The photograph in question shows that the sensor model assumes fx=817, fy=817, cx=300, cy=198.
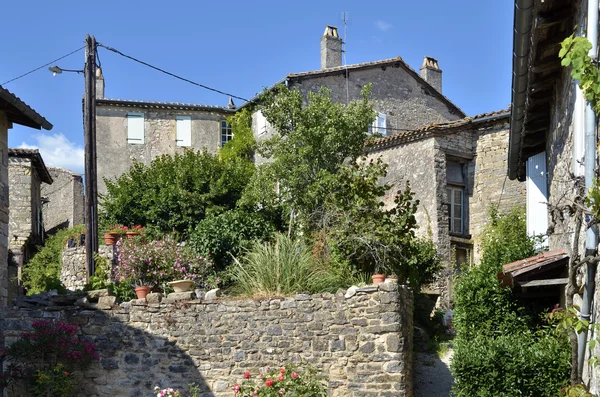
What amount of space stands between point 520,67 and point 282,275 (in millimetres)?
5704

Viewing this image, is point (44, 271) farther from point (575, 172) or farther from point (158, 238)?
point (575, 172)

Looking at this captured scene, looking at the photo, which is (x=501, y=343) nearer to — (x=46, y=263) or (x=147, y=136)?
(x=46, y=263)

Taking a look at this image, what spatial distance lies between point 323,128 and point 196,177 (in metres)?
4.57

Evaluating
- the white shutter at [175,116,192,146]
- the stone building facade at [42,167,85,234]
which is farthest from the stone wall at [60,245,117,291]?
the stone building facade at [42,167,85,234]

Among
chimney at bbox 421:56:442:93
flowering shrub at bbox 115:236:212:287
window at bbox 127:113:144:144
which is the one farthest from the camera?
window at bbox 127:113:144:144

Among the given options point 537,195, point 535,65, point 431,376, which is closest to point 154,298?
point 431,376

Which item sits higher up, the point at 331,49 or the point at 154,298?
the point at 331,49

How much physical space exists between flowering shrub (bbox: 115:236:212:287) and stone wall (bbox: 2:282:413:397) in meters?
2.11

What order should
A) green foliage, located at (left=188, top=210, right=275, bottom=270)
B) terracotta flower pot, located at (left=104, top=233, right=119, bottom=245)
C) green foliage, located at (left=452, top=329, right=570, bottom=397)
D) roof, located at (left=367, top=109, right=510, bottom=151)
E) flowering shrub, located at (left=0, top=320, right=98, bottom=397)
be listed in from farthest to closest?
roof, located at (left=367, top=109, right=510, bottom=151) → green foliage, located at (left=188, top=210, right=275, bottom=270) → terracotta flower pot, located at (left=104, top=233, right=119, bottom=245) → flowering shrub, located at (left=0, top=320, right=98, bottom=397) → green foliage, located at (left=452, top=329, right=570, bottom=397)

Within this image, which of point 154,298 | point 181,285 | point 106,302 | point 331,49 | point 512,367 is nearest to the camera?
point 512,367

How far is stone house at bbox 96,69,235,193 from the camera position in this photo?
86.1 feet

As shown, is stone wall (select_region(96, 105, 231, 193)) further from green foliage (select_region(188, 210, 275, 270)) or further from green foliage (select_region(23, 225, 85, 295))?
green foliage (select_region(188, 210, 275, 270))

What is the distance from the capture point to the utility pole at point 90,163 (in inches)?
621

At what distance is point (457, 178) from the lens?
2009 cm
